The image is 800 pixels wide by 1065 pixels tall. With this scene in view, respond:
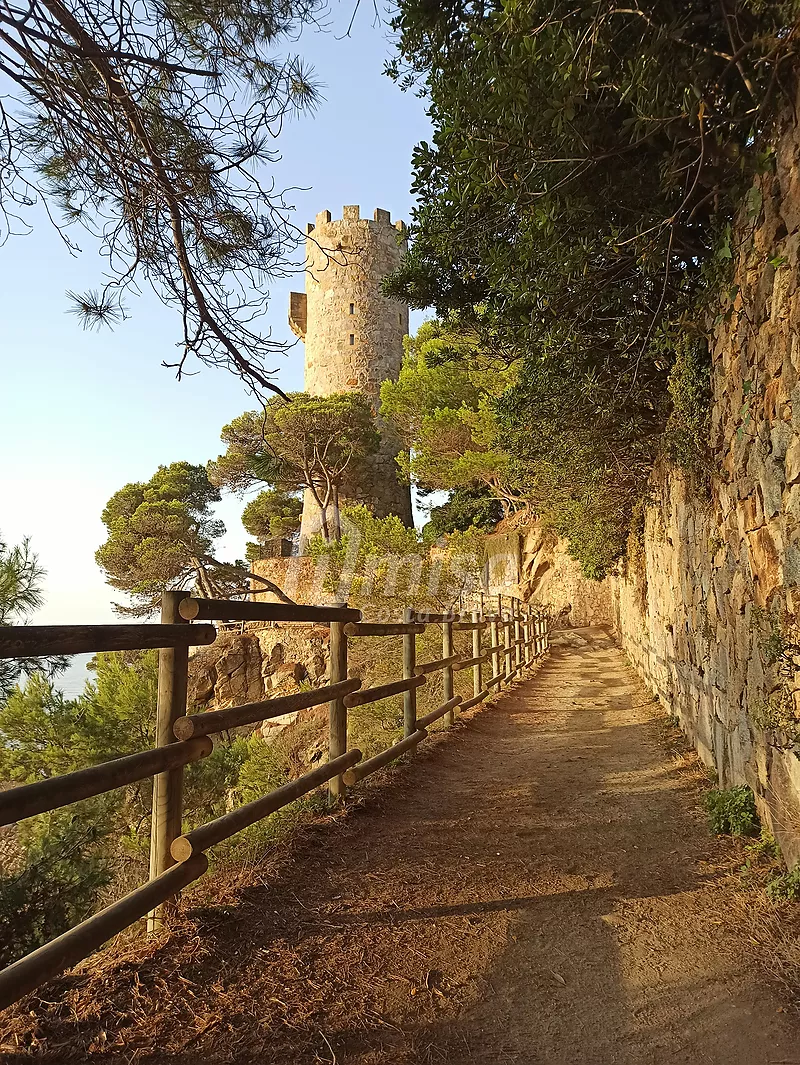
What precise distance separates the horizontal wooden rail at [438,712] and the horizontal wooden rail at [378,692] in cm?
47

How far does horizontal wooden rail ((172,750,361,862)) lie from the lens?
253 centimetres

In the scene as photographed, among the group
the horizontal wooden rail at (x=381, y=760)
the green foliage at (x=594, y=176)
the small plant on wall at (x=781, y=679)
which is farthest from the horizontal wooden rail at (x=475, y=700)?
the small plant on wall at (x=781, y=679)

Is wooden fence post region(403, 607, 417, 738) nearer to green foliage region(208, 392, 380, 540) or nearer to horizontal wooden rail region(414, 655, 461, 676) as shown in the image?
horizontal wooden rail region(414, 655, 461, 676)

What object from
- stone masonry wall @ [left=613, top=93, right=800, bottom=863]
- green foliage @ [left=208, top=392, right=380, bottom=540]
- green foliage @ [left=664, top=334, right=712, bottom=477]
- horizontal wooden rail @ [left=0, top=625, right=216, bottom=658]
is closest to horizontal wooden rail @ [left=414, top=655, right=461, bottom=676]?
stone masonry wall @ [left=613, top=93, right=800, bottom=863]

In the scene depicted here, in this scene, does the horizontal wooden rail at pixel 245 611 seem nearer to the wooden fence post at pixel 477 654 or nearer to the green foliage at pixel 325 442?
the wooden fence post at pixel 477 654

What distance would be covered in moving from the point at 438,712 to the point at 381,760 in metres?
2.11

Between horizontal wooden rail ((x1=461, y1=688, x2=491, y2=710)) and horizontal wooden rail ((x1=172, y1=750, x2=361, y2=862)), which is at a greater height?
horizontal wooden rail ((x1=172, y1=750, x2=361, y2=862))

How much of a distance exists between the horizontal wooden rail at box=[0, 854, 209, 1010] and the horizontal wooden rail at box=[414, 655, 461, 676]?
11.7 ft

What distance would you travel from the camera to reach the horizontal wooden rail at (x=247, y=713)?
2561 mm

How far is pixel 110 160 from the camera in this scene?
311cm

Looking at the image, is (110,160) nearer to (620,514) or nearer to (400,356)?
(620,514)

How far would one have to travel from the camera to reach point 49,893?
14.8 ft

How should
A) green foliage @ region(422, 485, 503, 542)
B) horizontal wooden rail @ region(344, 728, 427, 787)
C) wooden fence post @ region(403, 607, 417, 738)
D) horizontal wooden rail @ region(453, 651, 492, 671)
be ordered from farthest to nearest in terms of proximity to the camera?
green foliage @ region(422, 485, 503, 542) → horizontal wooden rail @ region(453, 651, 492, 671) → wooden fence post @ region(403, 607, 417, 738) → horizontal wooden rail @ region(344, 728, 427, 787)

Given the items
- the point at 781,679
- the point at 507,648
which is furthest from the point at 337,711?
the point at 507,648
